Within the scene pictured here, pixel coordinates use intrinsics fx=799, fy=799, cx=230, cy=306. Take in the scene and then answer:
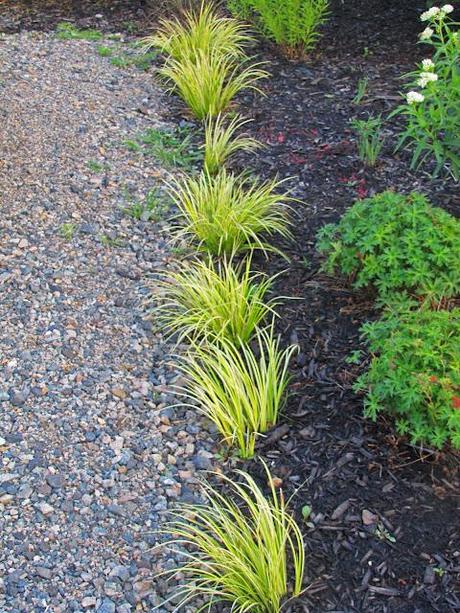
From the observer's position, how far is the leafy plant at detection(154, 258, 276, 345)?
11.4ft

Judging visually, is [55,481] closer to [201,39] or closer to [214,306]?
[214,306]

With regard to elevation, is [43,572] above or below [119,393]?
below

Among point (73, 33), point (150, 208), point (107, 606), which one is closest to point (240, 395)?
point (107, 606)

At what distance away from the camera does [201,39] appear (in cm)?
566

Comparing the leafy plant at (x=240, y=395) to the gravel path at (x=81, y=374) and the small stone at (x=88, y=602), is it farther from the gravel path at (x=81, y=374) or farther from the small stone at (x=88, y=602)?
the small stone at (x=88, y=602)

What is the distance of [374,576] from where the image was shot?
102 inches

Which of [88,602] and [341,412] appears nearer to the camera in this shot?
[88,602]

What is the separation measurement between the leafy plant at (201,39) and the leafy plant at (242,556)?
140 inches

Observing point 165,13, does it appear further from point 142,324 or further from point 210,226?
point 142,324

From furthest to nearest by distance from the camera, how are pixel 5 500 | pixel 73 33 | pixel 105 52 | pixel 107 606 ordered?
1. pixel 73 33
2. pixel 105 52
3. pixel 5 500
4. pixel 107 606

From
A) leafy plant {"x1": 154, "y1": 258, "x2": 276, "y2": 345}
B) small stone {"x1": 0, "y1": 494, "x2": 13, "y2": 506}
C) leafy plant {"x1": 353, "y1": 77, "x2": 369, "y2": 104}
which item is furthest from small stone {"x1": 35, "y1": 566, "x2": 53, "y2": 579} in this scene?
leafy plant {"x1": 353, "y1": 77, "x2": 369, "y2": 104}

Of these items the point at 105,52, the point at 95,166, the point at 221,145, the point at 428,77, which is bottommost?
Result: the point at 95,166

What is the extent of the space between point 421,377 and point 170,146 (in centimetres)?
274

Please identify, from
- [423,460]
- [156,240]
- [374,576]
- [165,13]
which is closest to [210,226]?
[156,240]
